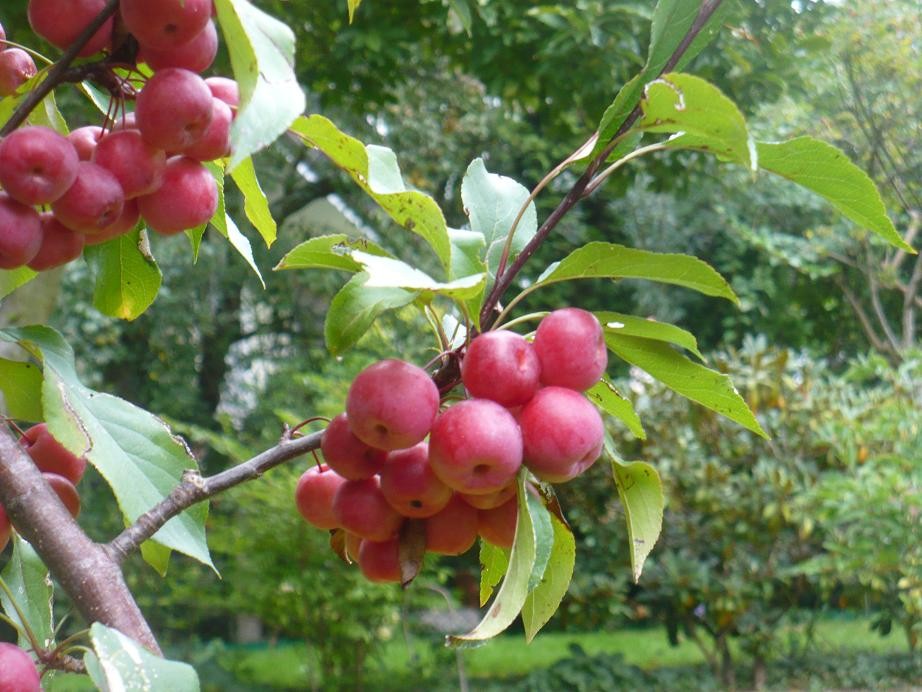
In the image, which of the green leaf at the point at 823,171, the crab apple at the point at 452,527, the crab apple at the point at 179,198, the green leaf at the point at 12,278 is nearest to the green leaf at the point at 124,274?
the green leaf at the point at 12,278

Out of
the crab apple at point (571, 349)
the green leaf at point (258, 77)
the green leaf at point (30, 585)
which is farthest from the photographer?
the green leaf at point (30, 585)

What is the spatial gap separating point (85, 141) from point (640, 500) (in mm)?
340

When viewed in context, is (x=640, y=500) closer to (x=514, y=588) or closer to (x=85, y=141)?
(x=514, y=588)

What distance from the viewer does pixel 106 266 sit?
0.62 metres

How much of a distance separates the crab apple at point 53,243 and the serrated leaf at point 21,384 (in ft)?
0.26

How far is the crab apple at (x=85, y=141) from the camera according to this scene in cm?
49

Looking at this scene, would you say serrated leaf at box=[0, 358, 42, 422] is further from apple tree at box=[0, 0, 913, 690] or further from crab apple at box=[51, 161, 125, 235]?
crab apple at box=[51, 161, 125, 235]

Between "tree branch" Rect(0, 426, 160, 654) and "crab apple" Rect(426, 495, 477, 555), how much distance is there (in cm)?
14

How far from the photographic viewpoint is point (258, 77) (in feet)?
1.25

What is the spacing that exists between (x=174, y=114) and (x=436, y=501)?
0.69 feet

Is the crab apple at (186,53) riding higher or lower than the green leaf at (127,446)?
higher

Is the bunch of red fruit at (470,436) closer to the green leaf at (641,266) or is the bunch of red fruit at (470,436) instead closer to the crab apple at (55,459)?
the green leaf at (641,266)

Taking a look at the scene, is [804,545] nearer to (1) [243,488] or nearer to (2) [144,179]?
(1) [243,488]

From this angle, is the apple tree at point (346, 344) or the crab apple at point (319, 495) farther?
the crab apple at point (319, 495)
